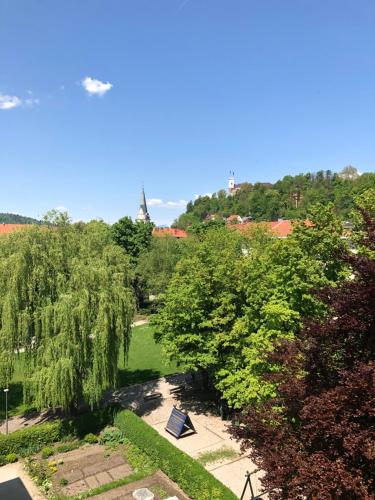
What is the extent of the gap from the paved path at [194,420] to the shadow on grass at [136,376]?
726mm

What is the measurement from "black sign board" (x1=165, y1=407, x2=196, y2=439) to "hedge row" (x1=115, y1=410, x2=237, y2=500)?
1541 mm

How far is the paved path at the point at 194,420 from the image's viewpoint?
1600 centimetres

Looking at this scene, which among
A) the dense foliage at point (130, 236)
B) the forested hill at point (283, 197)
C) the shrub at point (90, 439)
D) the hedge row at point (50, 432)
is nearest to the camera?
the hedge row at point (50, 432)

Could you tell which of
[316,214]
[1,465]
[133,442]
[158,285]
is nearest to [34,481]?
[1,465]

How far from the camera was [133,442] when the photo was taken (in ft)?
59.4

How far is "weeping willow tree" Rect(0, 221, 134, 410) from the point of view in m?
17.8

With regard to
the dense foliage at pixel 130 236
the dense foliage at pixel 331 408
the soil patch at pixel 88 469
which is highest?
the dense foliage at pixel 130 236

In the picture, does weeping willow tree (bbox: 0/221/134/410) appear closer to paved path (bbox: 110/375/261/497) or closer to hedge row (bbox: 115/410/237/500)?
hedge row (bbox: 115/410/237/500)

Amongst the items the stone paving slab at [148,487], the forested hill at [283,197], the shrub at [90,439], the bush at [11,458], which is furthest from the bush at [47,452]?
the forested hill at [283,197]

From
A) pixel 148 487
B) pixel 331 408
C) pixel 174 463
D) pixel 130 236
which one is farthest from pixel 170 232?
pixel 331 408

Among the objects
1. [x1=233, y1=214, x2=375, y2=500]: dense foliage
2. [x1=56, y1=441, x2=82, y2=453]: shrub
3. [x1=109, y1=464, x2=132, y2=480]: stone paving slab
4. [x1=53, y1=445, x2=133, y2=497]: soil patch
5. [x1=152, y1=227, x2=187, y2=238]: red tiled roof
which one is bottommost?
[x1=109, y1=464, x2=132, y2=480]: stone paving slab

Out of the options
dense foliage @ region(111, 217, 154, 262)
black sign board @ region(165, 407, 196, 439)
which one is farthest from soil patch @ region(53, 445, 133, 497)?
dense foliage @ region(111, 217, 154, 262)

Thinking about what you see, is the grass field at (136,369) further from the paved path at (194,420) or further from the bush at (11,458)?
the bush at (11,458)

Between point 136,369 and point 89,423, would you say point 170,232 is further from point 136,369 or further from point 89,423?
point 89,423
